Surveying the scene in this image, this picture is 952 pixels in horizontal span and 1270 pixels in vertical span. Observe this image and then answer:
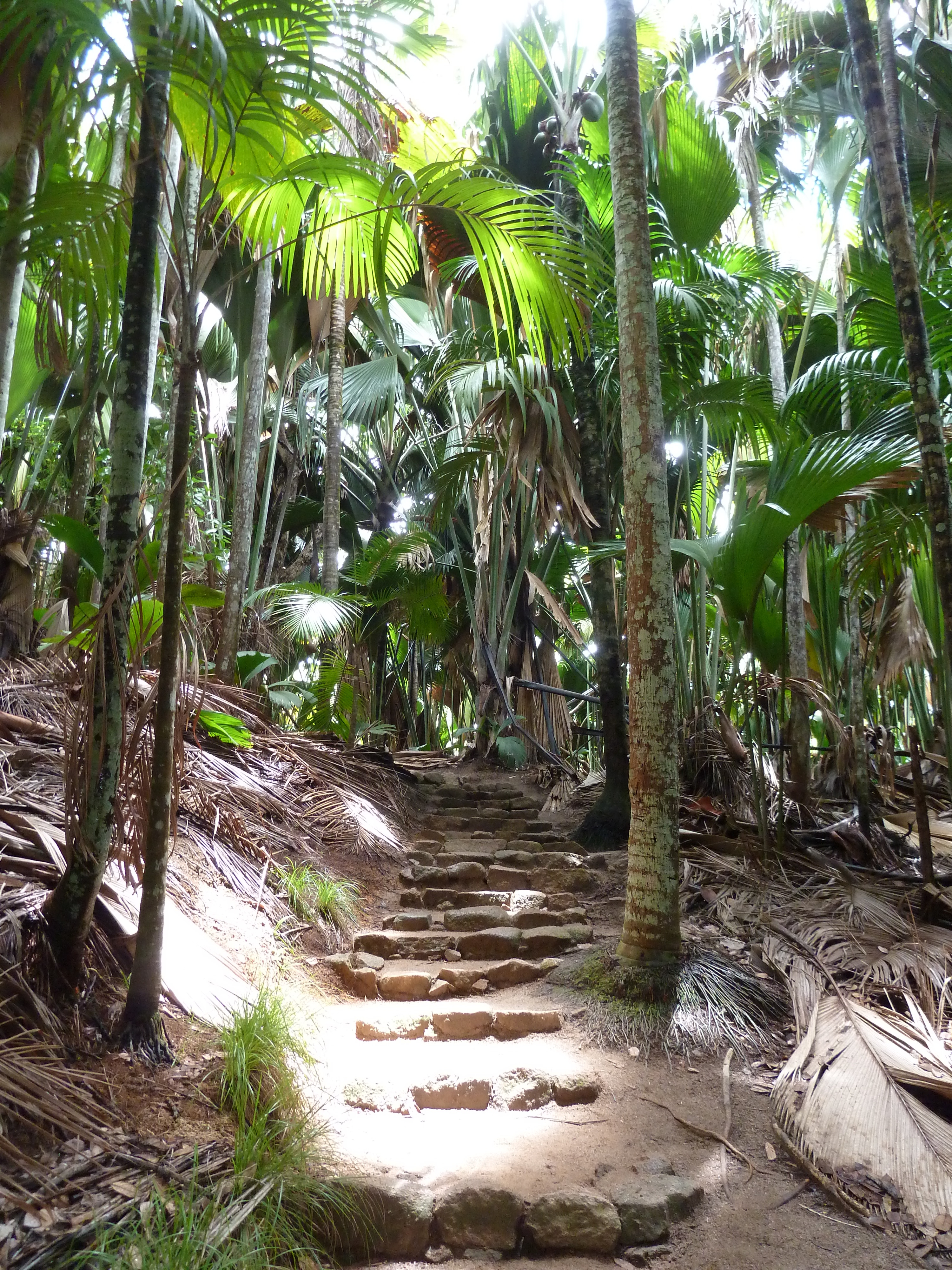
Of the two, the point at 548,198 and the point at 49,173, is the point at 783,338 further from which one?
the point at 49,173

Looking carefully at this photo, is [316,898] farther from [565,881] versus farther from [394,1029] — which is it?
[565,881]

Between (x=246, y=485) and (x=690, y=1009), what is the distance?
4528 mm

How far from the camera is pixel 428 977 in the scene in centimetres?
374

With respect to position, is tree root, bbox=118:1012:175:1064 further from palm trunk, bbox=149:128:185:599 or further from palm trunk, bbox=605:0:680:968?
palm trunk, bbox=605:0:680:968

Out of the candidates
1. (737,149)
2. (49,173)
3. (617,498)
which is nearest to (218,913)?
(49,173)

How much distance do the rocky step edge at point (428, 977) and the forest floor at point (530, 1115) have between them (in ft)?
0.23

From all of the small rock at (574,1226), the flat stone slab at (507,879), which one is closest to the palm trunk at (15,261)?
the small rock at (574,1226)

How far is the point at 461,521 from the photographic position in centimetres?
921

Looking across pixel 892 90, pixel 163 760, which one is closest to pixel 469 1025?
pixel 163 760

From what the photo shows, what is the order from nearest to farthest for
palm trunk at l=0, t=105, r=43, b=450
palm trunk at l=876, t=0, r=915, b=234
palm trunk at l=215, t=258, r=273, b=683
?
palm trunk at l=0, t=105, r=43, b=450 → palm trunk at l=876, t=0, r=915, b=234 → palm trunk at l=215, t=258, r=273, b=683

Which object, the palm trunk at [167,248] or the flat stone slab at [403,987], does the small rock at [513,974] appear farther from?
the palm trunk at [167,248]

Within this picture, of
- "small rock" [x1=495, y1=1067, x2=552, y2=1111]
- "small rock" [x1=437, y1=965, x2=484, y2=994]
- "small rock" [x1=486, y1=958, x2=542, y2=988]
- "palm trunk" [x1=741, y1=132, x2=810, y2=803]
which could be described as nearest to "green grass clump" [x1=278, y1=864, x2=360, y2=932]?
"small rock" [x1=437, y1=965, x2=484, y2=994]

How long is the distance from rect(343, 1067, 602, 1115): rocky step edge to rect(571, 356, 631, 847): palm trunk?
2.47 m

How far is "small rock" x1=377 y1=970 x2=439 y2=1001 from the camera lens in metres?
3.70
